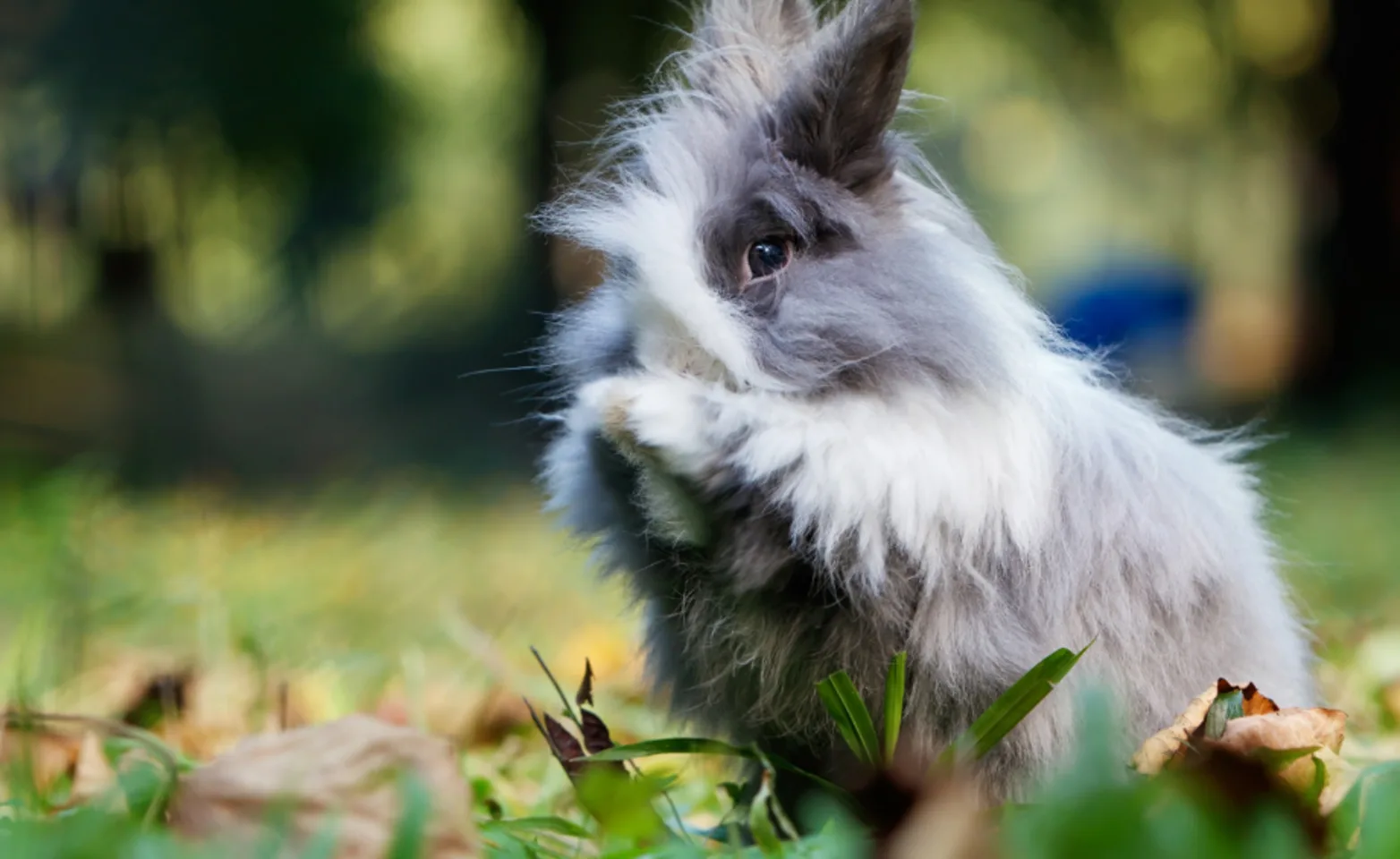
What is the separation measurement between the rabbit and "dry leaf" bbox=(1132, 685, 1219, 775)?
82 millimetres

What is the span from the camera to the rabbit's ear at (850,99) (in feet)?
6.34

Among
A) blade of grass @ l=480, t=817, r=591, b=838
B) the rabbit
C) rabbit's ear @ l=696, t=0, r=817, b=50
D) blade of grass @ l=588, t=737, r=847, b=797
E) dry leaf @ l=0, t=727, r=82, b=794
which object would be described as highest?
rabbit's ear @ l=696, t=0, r=817, b=50

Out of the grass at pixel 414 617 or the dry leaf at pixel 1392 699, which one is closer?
the grass at pixel 414 617

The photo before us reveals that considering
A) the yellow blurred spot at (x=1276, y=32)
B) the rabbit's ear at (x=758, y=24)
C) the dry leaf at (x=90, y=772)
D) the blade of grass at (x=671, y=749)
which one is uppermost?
the yellow blurred spot at (x=1276, y=32)

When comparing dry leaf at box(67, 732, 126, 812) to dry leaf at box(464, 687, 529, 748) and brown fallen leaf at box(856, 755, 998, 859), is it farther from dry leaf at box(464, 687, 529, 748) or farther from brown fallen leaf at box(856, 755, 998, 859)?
brown fallen leaf at box(856, 755, 998, 859)

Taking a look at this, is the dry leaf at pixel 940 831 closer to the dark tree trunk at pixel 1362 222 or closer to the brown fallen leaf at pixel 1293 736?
the brown fallen leaf at pixel 1293 736

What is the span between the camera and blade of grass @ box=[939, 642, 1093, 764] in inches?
65.1

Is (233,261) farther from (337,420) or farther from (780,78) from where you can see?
(780,78)

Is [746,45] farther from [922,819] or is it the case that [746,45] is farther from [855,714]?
[922,819]

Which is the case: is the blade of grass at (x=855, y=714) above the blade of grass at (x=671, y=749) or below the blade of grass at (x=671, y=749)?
above

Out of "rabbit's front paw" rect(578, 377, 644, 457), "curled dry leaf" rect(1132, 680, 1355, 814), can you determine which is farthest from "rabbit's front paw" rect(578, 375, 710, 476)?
"curled dry leaf" rect(1132, 680, 1355, 814)

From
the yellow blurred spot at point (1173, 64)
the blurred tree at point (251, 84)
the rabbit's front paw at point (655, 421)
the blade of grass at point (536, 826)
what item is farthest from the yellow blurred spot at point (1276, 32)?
the blade of grass at point (536, 826)

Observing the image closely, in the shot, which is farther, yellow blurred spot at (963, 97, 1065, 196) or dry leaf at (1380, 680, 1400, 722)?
yellow blurred spot at (963, 97, 1065, 196)

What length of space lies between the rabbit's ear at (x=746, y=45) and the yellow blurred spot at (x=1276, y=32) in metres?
7.71
